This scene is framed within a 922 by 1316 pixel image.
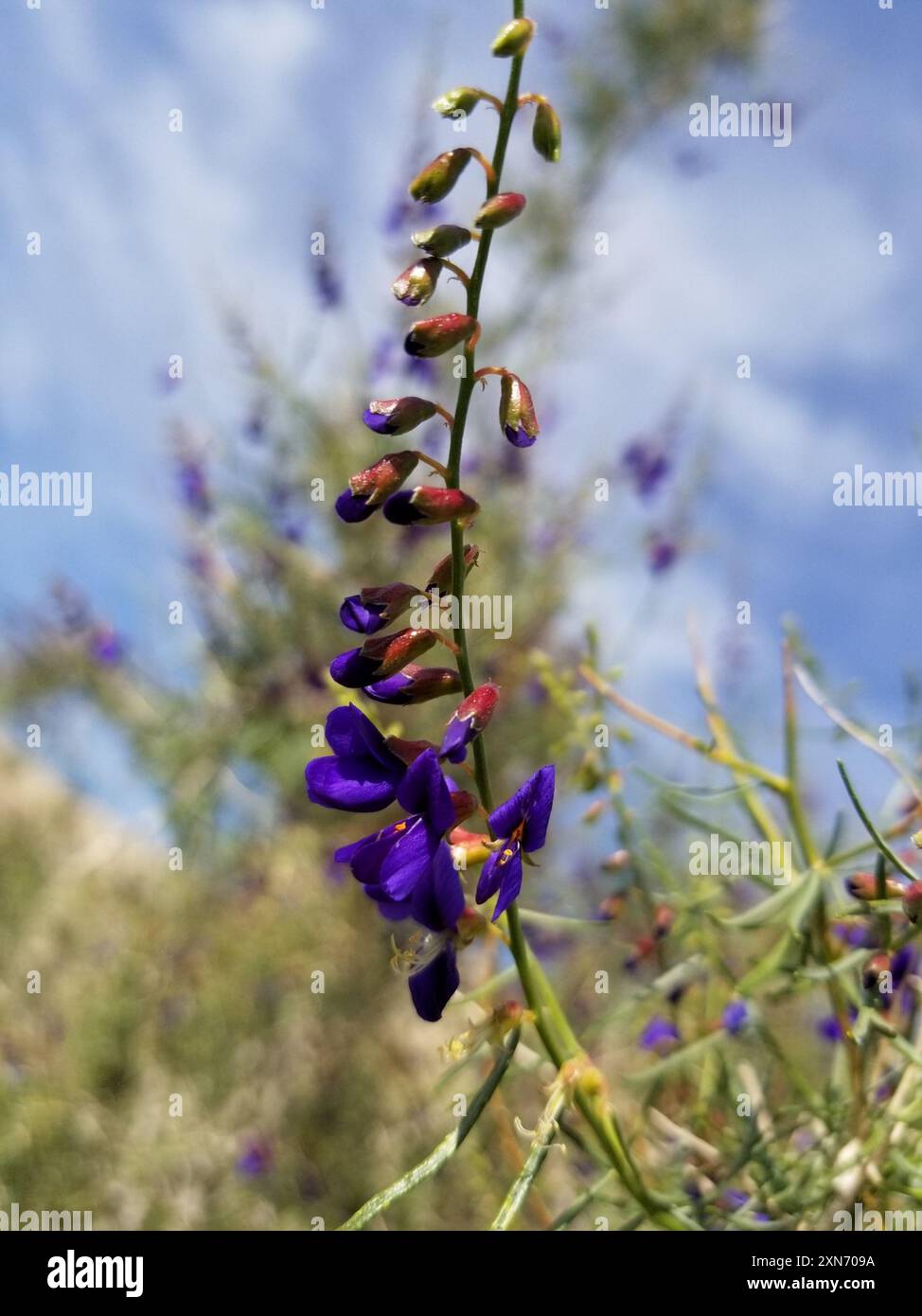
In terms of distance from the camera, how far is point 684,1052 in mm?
771

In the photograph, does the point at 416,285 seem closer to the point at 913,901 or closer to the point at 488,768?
the point at 488,768

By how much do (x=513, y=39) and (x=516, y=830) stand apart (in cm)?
36

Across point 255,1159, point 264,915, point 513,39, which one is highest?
point 513,39

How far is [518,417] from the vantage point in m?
0.52

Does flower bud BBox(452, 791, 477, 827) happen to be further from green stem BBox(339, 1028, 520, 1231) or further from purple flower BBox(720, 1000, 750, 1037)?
purple flower BBox(720, 1000, 750, 1037)

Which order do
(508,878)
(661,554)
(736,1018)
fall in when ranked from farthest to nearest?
1. (661,554)
2. (736,1018)
3. (508,878)

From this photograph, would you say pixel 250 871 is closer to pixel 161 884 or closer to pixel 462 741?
pixel 161 884

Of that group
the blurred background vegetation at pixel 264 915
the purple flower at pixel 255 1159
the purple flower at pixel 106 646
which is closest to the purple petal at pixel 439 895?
the blurred background vegetation at pixel 264 915

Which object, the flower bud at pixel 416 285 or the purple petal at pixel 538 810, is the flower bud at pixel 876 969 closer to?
the purple petal at pixel 538 810

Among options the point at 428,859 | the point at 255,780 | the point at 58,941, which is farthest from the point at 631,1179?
the point at 58,941


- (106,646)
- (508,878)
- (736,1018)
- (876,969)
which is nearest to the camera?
(508,878)

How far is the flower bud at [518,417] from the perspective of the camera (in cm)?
52

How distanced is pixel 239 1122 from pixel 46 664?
131 cm

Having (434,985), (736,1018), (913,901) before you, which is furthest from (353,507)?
(736,1018)
